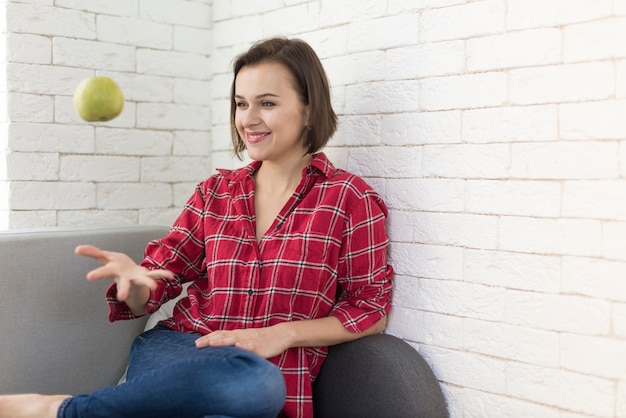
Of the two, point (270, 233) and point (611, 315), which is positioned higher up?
point (270, 233)

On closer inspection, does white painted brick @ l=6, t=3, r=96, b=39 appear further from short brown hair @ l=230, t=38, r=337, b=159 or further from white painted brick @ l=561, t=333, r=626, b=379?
white painted brick @ l=561, t=333, r=626, b=379

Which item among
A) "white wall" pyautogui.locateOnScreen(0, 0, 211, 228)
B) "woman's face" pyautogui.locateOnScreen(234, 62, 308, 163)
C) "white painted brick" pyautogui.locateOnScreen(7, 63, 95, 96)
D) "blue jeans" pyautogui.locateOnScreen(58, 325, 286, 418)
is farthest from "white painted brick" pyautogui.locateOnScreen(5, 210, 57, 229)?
"blue jeans" pyautogui.locateOnScreen(58, 325, 286, 418)

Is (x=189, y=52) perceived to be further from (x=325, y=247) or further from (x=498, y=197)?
(x=498, y=197)

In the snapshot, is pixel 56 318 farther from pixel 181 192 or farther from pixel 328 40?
pixel 328 40

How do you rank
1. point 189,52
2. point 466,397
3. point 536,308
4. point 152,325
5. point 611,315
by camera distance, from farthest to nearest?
point 189,52
point 152,325
point 466,397
point 536,308
point 611,315

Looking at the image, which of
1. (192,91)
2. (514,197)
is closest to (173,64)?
(192,91)

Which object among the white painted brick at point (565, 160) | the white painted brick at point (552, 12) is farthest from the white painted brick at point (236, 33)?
the white painted brick at point (565, 160)

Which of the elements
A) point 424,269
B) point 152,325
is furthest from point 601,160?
point 152,325

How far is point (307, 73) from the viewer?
6.40ft

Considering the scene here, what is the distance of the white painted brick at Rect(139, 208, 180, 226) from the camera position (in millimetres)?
2406

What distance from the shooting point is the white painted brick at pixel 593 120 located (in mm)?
1539

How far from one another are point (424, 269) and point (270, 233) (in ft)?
1.28

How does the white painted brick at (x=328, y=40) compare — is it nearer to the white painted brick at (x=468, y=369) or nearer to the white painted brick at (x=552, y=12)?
the white painted brick at (x=552, y=12)

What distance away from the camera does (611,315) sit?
5.11 feet
